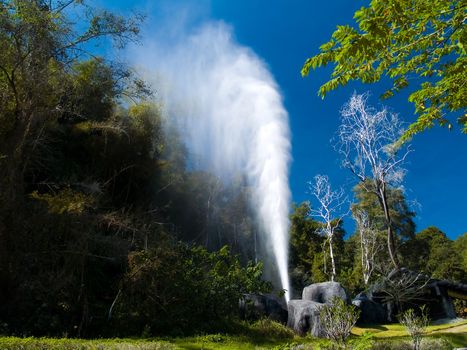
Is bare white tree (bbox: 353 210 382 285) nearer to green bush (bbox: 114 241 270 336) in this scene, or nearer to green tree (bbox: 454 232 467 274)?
green tree (bbox: 454 232 467 274)

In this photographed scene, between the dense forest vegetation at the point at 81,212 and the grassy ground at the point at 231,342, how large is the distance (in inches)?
59.0

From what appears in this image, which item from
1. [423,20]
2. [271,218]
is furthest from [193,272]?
[271,218]

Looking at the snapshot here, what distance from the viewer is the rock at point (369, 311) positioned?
794 inches

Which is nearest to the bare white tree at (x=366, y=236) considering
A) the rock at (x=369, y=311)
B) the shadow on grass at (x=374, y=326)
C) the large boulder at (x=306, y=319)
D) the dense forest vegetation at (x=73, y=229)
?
the rock at (x=369, y=311)

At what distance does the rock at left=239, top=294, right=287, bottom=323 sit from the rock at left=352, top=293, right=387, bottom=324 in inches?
204

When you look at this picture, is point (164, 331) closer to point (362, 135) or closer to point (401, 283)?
point (401, 283)

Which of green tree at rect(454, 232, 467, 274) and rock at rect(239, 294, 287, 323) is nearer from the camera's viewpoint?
rock at rect(239, 294, 287, 323)

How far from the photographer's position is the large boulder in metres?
14.9

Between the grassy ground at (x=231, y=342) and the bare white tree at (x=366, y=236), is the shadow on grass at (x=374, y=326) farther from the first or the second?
the bare white tree at (x=366, y=236)

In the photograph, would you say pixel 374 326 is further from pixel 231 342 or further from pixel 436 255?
pixel 436 255

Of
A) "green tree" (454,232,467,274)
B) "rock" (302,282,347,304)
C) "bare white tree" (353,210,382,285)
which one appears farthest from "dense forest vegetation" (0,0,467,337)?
"green tree" (454,232,467,274)

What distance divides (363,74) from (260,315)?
495 inches

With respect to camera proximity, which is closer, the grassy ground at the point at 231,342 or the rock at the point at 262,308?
the grassy ground at the point at 231,342

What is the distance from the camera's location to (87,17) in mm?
13133
